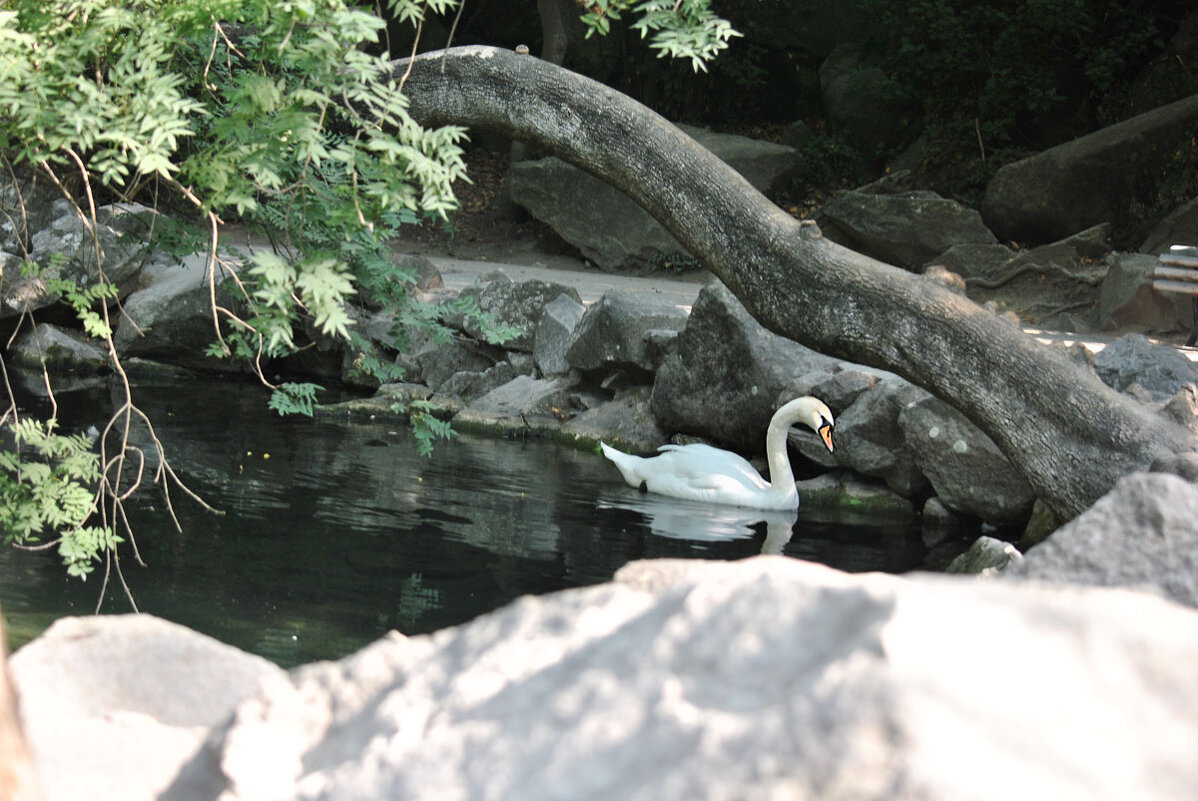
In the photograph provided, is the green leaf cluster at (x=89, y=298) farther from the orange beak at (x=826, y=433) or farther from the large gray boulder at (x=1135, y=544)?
the orange beak at (x=826, y=433)

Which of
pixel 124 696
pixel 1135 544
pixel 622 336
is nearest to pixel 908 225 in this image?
pixel 622 336

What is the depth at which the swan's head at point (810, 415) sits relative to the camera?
8.20m

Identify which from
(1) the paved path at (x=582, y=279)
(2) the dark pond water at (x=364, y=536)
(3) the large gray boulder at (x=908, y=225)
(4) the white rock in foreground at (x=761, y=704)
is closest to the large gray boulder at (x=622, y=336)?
(2) the dark pond water at (x=364, y=536)

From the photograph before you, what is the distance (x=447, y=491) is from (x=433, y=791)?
6.29 meters

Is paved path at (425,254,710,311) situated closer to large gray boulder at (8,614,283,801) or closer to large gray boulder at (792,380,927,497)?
large gray boulder at (792,380,927,497)

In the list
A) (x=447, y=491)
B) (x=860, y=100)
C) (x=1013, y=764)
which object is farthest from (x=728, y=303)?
(x=860, y=100)

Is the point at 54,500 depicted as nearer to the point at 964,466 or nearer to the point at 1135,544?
the point at 1135,544

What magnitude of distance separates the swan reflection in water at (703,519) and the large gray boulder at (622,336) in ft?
6.54

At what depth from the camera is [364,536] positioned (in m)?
6.57

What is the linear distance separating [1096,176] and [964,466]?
8.23 meters

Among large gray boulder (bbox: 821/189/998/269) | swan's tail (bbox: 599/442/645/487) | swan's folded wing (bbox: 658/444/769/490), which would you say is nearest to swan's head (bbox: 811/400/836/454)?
swan's folded wing (bbox: 658/444/769/490)

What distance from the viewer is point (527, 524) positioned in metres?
7.12

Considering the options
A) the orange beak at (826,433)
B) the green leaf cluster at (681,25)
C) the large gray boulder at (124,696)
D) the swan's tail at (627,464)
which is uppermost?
the green leaf cluster at (681,25)

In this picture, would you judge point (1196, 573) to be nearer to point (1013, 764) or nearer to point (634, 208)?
point (1013, 764)
